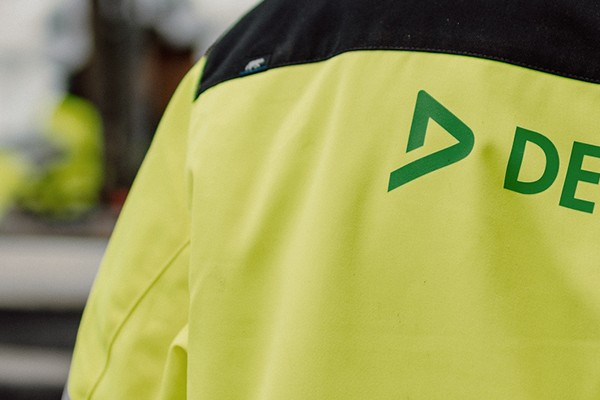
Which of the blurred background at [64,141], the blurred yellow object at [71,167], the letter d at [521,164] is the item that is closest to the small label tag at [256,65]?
the letter d at [521,164]

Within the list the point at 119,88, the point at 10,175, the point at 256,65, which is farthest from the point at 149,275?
the point at 10,175

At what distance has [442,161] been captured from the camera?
35.2 inches

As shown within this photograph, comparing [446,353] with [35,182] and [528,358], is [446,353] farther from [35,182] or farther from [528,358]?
[35,182]

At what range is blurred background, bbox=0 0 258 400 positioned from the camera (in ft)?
10.3

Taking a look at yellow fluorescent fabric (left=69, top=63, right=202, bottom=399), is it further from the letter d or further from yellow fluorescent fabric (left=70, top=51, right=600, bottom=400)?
the letter d

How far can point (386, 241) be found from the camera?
2.93 ft

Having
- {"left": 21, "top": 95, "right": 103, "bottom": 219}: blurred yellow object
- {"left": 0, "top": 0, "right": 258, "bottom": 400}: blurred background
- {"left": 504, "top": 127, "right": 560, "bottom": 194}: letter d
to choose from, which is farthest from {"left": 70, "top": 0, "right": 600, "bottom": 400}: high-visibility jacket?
{"left": 21, "top": 95, "right": 103, "bottom": 219}: blurred yellow object

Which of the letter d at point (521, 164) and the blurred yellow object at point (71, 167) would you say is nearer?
the letter d at point (521, 164)

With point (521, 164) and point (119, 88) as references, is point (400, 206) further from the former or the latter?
point (119, 88)

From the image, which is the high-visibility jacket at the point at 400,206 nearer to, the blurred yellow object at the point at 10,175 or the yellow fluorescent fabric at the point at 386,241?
the yellow fluorescent fabric at the point at 386,241

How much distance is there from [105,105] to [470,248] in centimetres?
254

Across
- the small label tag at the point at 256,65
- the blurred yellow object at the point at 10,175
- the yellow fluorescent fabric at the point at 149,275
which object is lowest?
the yellow fluorescent fabric at the point at 149,275

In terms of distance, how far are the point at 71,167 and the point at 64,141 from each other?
11 cm

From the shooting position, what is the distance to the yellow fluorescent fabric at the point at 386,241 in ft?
2.85
